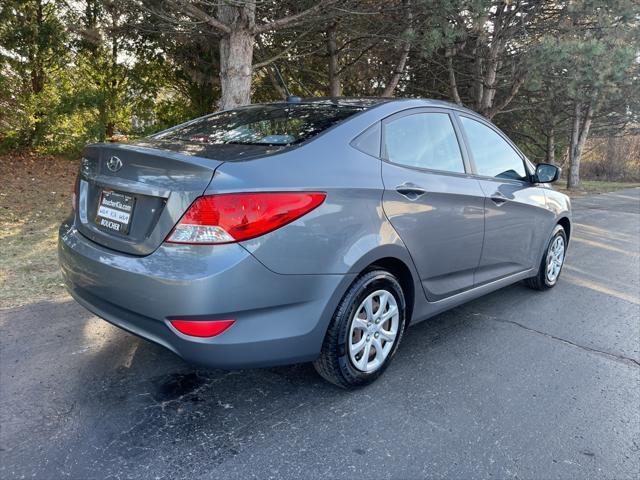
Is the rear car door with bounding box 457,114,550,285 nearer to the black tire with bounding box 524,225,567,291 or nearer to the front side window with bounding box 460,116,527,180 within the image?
the front side window with bounding box 460,116,527,180

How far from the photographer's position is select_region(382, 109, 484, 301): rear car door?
2.93 metres

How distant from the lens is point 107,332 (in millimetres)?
3486

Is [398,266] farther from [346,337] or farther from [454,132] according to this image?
[454,132]

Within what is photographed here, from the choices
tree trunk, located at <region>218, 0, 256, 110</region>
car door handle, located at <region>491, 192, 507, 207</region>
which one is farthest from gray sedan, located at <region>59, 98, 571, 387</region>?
tree trunk, located at <region>218, 0, 256, 110</region>

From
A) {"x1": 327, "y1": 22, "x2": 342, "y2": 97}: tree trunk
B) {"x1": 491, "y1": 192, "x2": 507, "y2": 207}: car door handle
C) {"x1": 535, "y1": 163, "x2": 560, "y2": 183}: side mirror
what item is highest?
{"x1": 327, "y1": 22, "x2": 342, "y2": 97}: tree trunk

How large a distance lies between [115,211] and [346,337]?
139 centimetres

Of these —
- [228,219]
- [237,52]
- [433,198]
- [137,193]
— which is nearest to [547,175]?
[433,198]

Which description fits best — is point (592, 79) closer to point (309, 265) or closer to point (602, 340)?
point (602, 340)

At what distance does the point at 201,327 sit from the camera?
2.25 metres

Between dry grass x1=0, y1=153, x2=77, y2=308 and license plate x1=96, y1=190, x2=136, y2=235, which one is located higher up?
license plate x1=96, y1=190, x2=136, y2=235

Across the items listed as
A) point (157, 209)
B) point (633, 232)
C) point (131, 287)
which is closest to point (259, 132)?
point (157, 209)

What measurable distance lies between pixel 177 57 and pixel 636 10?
35.8 ft

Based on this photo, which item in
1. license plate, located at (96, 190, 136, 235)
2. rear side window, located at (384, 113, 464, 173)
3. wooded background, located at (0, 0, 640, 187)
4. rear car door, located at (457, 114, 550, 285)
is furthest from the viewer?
wooded background, located at (0, 0, 640, 187)

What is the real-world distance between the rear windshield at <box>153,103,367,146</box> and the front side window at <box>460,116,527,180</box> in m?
1.14
